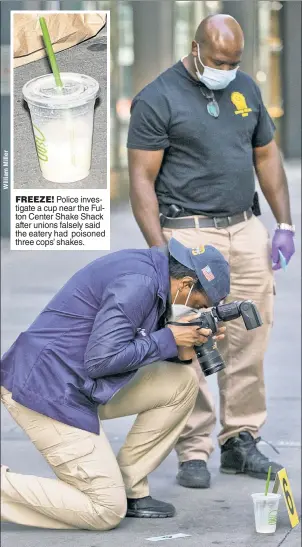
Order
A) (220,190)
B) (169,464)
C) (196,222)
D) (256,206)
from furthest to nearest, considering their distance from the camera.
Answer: (169,464) < (256,206) < (196,222) < (220,190)

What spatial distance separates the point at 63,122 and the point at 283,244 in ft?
3.63

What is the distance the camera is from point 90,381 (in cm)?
446

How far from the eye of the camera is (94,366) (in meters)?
4.38

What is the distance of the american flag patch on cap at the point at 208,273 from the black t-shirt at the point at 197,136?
439 millimetres

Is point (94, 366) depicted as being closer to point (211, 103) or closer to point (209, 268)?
point (209, 268)

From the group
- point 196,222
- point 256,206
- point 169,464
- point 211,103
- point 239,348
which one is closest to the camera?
point 211,103

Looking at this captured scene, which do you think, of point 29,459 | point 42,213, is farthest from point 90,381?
point 29,459

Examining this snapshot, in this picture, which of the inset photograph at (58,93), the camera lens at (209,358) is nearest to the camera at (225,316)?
the camera lens at (209,358)

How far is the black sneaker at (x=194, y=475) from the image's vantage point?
523 cm

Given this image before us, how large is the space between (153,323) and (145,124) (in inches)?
26.1

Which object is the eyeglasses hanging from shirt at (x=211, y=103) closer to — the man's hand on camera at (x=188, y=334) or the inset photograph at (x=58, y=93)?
the inset photograph at (x=58, y=93)

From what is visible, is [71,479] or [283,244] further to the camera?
[283,244]

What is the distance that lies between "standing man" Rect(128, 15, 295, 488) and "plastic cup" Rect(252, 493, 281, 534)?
592 millimetres

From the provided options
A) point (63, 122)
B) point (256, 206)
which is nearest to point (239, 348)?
point (256, 206)
